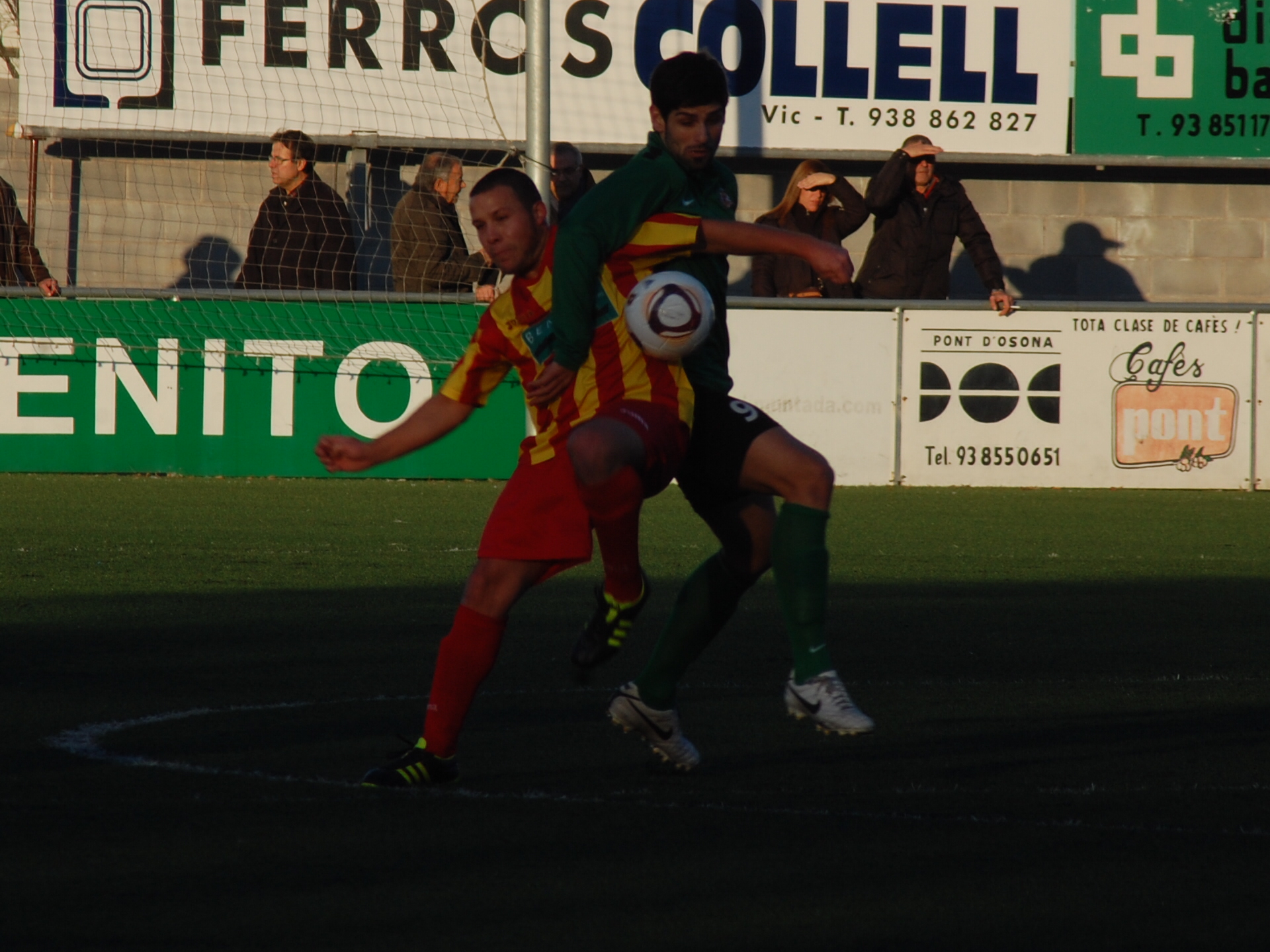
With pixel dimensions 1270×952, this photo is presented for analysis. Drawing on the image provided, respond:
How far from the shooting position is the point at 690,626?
191 inches

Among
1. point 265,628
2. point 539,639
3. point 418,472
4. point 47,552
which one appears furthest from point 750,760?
point 418,472

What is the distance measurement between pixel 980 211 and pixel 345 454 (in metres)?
16.0

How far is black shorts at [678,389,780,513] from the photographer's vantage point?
478 centimetres

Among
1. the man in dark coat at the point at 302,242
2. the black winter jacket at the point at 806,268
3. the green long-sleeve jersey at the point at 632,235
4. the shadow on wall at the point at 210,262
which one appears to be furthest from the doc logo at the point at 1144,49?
the green long-sleeve jersey at the point at 632,235

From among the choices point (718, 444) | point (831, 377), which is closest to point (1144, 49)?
point (831, 377)

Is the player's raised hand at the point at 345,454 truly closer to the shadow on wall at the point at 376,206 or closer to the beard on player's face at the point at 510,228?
the beard on player's face at the point at 510,228

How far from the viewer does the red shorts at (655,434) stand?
4453mm

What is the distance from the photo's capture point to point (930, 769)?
4656 millimetres

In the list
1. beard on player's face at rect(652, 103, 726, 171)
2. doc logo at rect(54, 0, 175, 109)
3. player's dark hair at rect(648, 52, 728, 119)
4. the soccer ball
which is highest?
doc logo at rect(54, 0, 175, 109)

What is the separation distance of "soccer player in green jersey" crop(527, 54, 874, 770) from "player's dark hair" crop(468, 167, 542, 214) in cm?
15

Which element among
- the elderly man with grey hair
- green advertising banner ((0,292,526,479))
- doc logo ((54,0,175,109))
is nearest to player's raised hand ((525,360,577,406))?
green advertising banner ((0,292,526,479))

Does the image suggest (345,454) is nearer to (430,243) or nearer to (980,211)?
(430,243)

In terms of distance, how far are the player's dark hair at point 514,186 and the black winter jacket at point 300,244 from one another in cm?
988

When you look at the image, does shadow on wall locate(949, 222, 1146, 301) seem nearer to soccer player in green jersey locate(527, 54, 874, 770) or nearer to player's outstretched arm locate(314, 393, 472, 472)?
soccer player in green jersey locate(527, 54, 874, 770)
